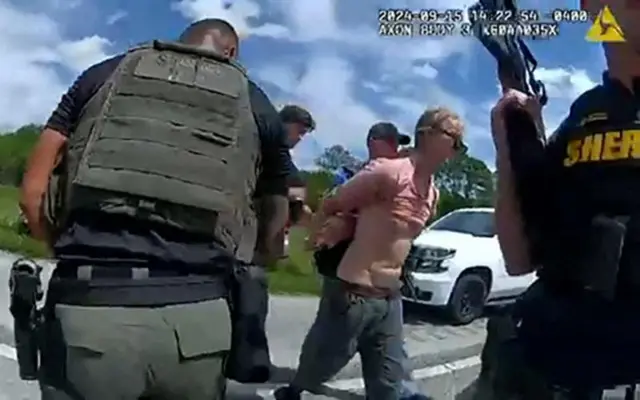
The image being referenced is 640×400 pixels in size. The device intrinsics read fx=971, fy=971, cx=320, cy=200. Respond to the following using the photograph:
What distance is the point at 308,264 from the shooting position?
3346 mm

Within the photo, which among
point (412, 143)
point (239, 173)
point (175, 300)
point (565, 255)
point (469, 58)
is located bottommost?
point (175, 300)

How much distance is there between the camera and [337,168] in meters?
3.25

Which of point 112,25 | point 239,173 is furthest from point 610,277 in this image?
point 112,25

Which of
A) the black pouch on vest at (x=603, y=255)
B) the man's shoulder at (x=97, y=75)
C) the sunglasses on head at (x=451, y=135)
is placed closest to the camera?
the black pouch on vest at (x=603, y=255)

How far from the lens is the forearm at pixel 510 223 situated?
63.4 inches

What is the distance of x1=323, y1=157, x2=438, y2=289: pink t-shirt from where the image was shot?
2918mm

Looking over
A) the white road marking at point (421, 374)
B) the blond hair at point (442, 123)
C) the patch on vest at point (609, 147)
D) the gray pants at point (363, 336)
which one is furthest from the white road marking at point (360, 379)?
the patch on vest at point (609, 147)

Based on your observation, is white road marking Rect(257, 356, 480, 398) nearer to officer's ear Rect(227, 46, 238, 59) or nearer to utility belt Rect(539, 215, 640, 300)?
officer's ear Rect(227, 46, 238, 59)

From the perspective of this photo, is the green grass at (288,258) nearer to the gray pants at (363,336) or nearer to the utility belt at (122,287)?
the gray pants at (363,336)

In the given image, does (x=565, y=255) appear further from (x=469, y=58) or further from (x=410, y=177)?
(x=469, y=58)

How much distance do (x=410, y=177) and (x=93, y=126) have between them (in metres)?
1.30

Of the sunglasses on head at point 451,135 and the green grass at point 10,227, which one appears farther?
the green grass at point 10,227

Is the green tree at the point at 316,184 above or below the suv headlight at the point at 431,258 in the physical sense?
above

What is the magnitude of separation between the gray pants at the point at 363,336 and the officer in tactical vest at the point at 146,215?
115 centimetres
